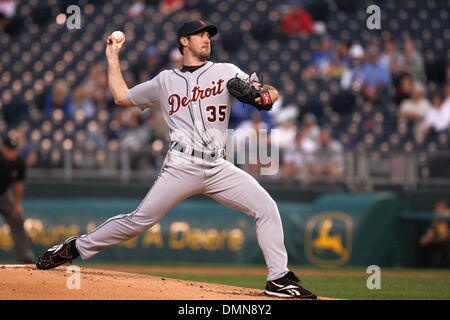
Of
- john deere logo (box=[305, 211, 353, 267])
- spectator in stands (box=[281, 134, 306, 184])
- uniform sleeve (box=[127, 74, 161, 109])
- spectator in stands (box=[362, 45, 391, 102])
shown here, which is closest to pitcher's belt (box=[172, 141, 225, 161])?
uniform sleeve (box=[127, 74, 161, 109])

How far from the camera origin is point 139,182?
41.9 feet

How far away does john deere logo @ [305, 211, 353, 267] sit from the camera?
11.1 metres

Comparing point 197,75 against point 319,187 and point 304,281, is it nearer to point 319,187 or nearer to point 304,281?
point 304,281

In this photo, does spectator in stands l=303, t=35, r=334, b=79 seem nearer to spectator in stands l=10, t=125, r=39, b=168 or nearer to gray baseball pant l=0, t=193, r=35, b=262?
spectator in stands l=10, t=125, r=39, b=168

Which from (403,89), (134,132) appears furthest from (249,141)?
(403,89)

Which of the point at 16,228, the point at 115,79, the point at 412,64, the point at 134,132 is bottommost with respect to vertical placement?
the point at 16,228

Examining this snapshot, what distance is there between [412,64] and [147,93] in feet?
29.9

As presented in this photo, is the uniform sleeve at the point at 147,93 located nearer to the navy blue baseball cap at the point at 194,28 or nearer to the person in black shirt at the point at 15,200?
the navy blue baseball cap at the point at 194,28

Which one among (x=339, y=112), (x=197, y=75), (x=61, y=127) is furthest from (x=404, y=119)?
(x=197, y=75)

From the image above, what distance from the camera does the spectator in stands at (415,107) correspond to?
508 inches

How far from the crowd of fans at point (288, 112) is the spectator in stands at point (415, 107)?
0.7 inches

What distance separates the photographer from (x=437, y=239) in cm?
1147

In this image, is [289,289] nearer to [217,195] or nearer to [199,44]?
[217,195]

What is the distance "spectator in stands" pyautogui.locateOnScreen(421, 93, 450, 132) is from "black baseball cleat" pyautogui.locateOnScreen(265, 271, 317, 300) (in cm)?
760
